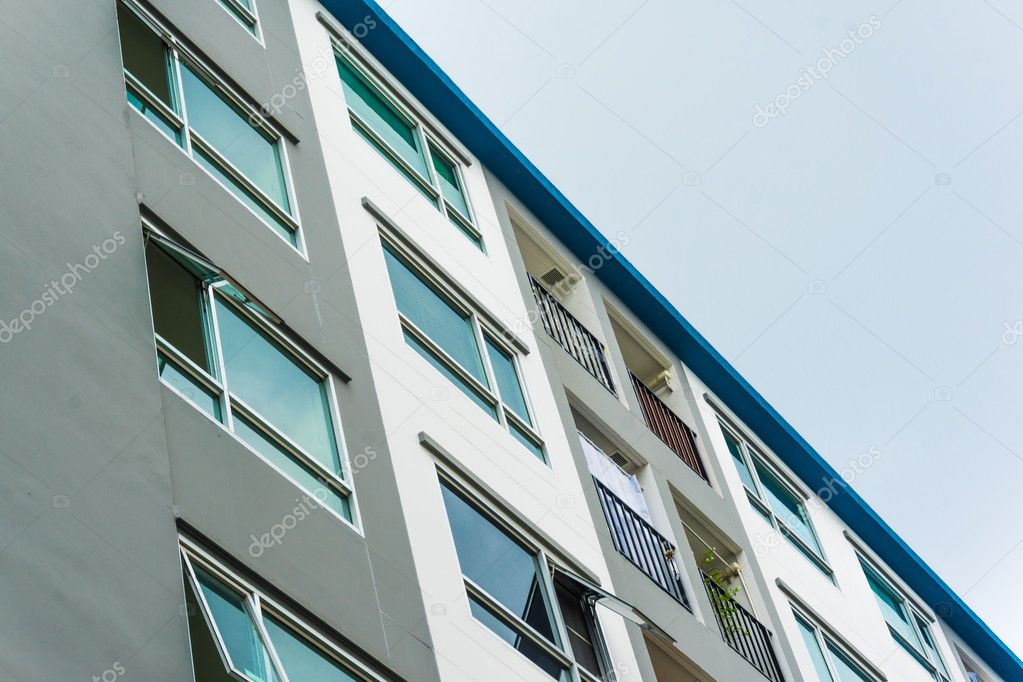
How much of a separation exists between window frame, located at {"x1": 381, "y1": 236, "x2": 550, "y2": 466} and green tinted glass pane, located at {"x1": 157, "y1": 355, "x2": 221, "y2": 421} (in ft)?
12.8

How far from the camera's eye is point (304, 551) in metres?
9.82

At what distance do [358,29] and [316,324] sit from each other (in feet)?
26.3

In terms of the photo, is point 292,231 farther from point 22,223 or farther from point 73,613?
point 73,613

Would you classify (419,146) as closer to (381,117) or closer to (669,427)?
(381,117)

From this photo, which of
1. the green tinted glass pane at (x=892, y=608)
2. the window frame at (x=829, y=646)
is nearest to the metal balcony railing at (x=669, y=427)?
the window frame at (x=829, y=646)

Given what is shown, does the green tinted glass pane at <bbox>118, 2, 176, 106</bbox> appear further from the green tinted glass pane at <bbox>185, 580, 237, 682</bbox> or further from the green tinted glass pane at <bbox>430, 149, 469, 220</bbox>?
the green tinted glass pane at <bbox>185, 580, 237, 682</bbox>

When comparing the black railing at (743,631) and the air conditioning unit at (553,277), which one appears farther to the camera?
the air conditioning unit at (553,277)

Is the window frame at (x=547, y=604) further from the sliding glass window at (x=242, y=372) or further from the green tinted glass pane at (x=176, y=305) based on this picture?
the green tinted glass pane at (x=176, y=305)

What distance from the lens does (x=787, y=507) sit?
23969 mm

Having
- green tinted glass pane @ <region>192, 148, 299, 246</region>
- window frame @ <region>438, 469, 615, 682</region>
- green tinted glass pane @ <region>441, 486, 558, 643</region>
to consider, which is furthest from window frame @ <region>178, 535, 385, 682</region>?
green tinted glass pane @ <region>192, 148, 299, 246</region>

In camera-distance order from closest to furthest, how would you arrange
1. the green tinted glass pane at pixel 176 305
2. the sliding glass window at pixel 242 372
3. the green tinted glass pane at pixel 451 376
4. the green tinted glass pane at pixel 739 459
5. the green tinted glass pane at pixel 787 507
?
the sliding glass window at pixel 242 372
the green tinted glass pane at pixel 176 305
the green tinted glass pane at pixel 451 376
the green tinted glass pane at pixel 739 459
the green tinted glass pane at pixel 787 507

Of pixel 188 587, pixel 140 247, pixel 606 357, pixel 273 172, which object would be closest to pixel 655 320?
pixel 606 357

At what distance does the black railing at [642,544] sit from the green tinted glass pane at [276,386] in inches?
207

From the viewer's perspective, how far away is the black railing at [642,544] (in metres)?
16.2
